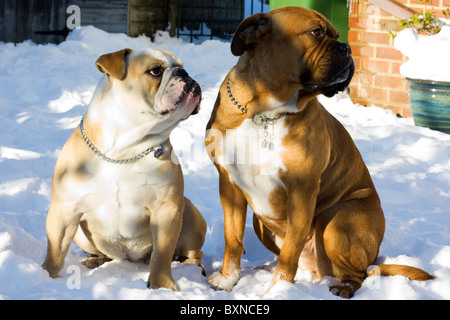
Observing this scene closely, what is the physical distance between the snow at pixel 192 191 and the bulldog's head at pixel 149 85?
0.84 metres

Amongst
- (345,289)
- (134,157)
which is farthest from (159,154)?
(345,289)

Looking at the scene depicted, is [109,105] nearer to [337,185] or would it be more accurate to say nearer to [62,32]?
[337,185]

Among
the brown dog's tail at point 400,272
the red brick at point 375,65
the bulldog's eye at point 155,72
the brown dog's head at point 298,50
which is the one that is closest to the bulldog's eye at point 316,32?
the brown dog's head at point 298,50

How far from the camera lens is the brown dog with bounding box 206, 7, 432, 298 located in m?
2.98

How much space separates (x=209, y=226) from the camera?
4.16 m

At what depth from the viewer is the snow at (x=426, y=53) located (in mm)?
6172

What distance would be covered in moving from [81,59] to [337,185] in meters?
6.51

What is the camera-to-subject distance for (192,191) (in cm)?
471

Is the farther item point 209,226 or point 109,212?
point 209,226

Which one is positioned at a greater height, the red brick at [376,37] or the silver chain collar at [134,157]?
the red brick at [376,37]

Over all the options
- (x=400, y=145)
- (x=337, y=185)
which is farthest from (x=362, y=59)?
(x=337, y=185)

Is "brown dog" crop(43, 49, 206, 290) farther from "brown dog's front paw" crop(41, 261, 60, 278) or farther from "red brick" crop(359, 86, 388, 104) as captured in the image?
"red brick" crop(359, 86, 388, 104)

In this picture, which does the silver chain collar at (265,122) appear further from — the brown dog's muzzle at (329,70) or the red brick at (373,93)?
the red brick at (373,93)

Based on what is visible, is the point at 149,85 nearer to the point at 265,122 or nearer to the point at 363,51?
the point at 265,122
